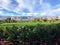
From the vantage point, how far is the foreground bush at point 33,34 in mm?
6325

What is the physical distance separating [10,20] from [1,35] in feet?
5.82

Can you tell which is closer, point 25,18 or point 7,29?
point 7,29

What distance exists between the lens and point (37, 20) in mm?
8305

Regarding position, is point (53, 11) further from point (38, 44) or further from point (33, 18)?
point (38, 44)

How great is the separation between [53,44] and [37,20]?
2013 millimetres

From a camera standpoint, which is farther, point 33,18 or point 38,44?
point 33,18

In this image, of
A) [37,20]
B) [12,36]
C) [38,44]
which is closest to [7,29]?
[12,36]

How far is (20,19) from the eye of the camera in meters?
8.34

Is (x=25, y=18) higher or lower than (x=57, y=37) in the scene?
higher

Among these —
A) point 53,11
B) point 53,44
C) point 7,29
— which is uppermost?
point 53,11

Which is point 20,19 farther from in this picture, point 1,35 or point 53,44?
point 53,44

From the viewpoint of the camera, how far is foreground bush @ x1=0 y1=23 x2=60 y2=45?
20.8 ft

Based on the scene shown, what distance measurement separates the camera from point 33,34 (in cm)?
632

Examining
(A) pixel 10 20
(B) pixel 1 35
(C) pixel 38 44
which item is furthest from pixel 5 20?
(C) pixel 38 44
